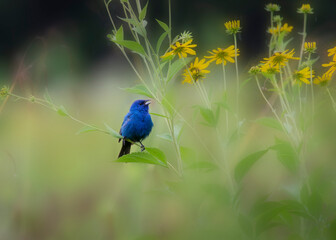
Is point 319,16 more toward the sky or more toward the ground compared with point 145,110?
more toward the sky

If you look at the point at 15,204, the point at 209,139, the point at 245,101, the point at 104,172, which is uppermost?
the point at 245,101

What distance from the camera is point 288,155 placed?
2.03 ft

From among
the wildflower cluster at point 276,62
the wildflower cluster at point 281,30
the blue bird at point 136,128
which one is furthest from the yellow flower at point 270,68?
the blue bird at point 136,128

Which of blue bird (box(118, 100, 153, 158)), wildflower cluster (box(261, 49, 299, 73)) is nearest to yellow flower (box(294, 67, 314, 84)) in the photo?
wildflower cluster (box(261, 49, 299, 73))

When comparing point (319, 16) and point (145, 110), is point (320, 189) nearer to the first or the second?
point (145, 110)

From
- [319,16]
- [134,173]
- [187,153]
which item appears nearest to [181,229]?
[187,153]

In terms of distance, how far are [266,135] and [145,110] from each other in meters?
0.28

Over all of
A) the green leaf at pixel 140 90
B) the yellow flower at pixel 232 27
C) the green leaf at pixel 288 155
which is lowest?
the green leaf at pixel 288 155

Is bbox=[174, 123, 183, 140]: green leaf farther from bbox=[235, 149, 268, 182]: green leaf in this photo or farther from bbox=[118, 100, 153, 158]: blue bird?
bbox=[118, 100, 153, 158]: blue bird

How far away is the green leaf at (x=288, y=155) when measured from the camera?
612mm

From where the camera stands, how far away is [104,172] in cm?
109

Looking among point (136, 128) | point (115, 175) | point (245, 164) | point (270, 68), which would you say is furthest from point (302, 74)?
point (115, 175)

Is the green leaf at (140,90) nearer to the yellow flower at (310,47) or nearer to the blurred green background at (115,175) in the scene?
the blurred green background at (115,175)

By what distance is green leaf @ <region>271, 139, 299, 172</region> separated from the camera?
2.01 ft
